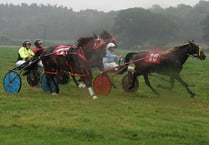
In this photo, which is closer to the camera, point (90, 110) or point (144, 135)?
point (144, 135)

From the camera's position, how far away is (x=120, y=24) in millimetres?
54375

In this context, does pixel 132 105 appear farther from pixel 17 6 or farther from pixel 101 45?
pixel 17 6

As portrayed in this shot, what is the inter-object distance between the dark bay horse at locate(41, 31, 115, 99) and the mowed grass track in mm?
699

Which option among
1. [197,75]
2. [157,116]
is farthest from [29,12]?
[157,116]

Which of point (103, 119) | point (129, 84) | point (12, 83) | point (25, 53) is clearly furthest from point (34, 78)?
point (103, 119)

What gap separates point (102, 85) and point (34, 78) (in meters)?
3.02

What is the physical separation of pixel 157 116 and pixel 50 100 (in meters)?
3.43

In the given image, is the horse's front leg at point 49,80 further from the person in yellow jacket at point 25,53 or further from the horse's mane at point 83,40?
the horse's mane at point 83,40

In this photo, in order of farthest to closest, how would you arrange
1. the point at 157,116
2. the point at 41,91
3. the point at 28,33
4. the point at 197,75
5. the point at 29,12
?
1. the point at 29,12
2. the point at 28,33
3. the point at 197,75
4. the point at 41,91
5. the point at 157,116

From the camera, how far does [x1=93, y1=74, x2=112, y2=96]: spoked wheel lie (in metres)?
11.9

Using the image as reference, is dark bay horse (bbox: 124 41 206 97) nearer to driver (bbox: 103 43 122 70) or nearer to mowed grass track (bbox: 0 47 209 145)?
driver (bbox: 103 43 122 70)

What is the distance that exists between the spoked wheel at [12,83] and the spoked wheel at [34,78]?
4.90 ft

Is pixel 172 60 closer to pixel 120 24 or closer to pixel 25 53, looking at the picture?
pixel 25 53

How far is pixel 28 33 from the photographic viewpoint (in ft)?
335
